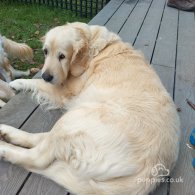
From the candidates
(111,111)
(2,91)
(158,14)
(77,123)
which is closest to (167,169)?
(111,111)

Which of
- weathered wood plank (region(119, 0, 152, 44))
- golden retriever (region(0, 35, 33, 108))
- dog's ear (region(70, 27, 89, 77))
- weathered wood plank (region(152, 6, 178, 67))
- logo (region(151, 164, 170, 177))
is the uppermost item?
dog's ear (region(70, 27, 89, 77))

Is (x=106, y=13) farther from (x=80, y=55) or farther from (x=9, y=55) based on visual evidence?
(x=80, y=55)

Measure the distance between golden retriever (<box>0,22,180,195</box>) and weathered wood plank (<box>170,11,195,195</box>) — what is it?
0.77 ft

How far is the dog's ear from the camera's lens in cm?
280

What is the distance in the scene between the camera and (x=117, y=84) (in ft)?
8.11

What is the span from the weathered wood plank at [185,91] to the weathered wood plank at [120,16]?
3.01 feet

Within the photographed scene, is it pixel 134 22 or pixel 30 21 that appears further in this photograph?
pixel 30 21

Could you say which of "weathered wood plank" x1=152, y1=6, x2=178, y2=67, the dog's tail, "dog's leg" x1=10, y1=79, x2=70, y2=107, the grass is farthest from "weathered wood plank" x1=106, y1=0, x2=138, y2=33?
"dog's leg" x1=10, y1=79, x2=70, y2=107

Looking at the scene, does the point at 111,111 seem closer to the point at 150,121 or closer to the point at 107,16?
the point at 150,121

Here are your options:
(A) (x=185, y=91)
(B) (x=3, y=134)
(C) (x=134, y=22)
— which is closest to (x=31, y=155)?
(B) (x=3, y=134)

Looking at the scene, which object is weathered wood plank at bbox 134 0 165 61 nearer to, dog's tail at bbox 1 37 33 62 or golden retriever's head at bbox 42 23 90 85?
golden retriever's head at bbox 42 23 90 85

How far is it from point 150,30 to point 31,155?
3274 millimetres

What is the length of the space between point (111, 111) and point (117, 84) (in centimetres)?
41

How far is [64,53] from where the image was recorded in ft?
9.10
